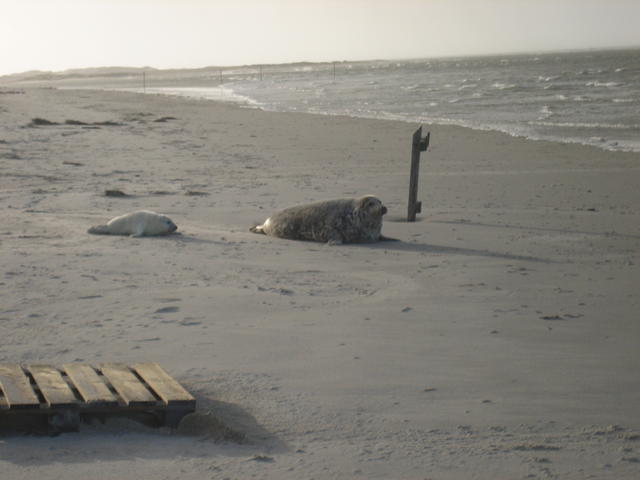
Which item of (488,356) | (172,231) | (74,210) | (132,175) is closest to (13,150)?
(132,175)

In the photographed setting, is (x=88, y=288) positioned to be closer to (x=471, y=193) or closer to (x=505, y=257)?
(x=505, y=257)

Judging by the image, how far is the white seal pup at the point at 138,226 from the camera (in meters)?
9.05

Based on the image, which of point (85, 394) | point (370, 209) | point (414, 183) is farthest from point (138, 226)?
point (85, 394)

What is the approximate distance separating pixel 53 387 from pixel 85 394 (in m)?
0.21

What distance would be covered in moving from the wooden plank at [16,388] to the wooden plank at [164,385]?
2.00 ft

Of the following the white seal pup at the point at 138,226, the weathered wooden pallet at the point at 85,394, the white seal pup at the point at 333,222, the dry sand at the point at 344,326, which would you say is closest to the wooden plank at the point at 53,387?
the weathered wooden pallet at the point at 85,394

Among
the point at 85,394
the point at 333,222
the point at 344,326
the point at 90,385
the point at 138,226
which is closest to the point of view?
the point at 85,394

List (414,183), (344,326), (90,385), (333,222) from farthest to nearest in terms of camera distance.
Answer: (414,183) < (333,222) < (344,326) < (90,385)

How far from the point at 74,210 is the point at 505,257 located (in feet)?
18.6

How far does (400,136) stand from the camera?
69.2 feet

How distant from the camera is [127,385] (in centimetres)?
439

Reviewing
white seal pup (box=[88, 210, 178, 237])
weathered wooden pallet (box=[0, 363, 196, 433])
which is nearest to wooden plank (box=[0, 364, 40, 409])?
weathered wooden pallet (box=[0, 363, 196, 433])

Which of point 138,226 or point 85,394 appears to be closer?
point 85,394

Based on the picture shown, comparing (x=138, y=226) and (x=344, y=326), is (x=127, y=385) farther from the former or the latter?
(x=138, y=226)
